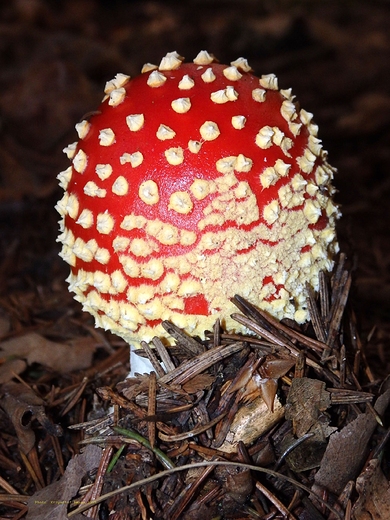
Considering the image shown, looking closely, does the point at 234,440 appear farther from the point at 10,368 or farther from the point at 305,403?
the point at 10,368

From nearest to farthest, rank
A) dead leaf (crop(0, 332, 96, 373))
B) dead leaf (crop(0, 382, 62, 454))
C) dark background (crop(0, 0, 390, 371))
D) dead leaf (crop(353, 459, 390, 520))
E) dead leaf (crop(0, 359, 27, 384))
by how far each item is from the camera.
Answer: dead leaf (crop(353, 459, 390, 520)) → dead leaf (crop(0, 382, 62, 454)) → dead leaf (crop(0, 359, 27, 384)) → dead leaf (crop(0, 332, 96, 373)) → dark background (crop(0, 0, 390, 371))

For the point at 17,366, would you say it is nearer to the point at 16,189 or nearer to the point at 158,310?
the point at 158,310

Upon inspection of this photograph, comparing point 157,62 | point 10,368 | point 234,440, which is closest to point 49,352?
point 10,368

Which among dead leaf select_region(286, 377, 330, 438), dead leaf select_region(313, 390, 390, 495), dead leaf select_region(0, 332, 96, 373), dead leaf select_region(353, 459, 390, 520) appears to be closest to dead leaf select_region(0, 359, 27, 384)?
dead leaf select_region(0, 332, 96, 373)

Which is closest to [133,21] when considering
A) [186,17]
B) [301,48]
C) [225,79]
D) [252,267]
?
[186,17]

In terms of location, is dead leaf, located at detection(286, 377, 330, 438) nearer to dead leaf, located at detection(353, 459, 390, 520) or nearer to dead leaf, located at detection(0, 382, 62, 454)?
dead leaf, located at detection(353, 459, 390, 520)

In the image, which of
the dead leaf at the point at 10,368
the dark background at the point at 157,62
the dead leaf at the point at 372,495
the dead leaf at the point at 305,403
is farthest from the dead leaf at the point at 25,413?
the dead leaf at the point at 372,495
